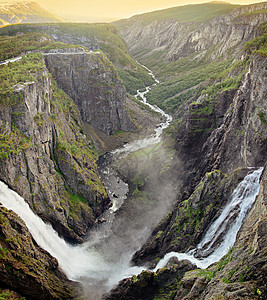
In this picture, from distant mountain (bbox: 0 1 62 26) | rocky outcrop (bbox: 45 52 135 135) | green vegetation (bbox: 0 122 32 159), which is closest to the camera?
green vegetation (bbox: 0 122 32 159)

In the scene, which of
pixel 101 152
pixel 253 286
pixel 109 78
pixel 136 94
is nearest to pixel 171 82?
pixel 136 94

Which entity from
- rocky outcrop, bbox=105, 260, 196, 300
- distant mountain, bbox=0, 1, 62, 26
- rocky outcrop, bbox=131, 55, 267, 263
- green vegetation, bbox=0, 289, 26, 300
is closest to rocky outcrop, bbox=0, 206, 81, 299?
green vegetation, bbox=0, 289, 26, 300

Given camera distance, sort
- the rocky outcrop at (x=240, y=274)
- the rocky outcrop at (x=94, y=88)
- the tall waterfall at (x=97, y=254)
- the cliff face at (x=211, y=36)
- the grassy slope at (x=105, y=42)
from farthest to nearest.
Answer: the grassy slope at (x=105, y=42)
the cliff face at (x=211, y=36)
the rocky outcrop at (x=94, y=88)
the tall waterfall at (x=97, y=254)
the rocky outcrop at (x=240, y=274)

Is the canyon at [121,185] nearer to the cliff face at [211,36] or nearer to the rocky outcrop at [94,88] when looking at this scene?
the rocky outcrop at [94,88]

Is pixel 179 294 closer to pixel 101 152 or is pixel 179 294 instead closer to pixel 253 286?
pixel 253 286

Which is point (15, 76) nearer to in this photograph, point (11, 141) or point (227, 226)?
point (11, 141)

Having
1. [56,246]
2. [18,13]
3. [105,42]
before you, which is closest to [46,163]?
[56,246]

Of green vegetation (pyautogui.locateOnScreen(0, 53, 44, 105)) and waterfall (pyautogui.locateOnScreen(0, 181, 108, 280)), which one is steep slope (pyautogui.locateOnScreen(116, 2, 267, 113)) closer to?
green vegetation (pyautogui.locateOnScreen(0, 53, 44, 105))

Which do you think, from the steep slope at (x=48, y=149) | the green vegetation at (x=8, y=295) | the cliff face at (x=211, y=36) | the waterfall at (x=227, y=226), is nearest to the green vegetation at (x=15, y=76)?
the steep slope at (x=48, y=149)
